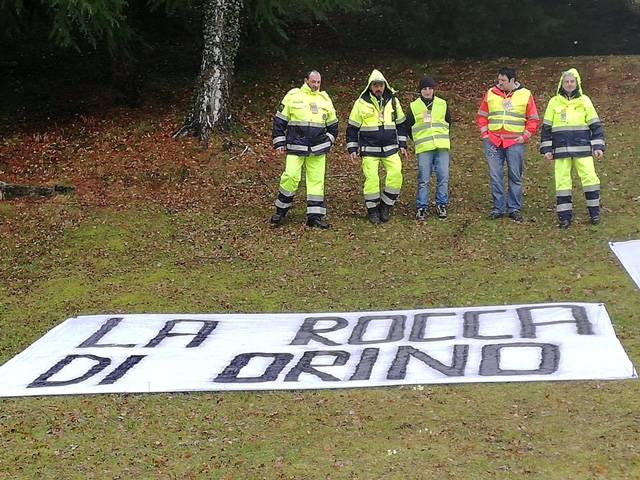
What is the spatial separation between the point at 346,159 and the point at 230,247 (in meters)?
4.14

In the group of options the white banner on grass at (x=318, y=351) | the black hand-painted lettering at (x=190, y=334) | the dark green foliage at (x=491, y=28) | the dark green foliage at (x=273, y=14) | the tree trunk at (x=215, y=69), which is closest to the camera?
the white banner on grass at (x=318, y=351)

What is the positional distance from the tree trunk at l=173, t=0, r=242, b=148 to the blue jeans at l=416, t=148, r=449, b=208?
464 cm

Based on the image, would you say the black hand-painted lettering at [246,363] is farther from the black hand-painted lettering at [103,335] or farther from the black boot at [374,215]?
the black boot at [374,215]

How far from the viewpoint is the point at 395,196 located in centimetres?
1193

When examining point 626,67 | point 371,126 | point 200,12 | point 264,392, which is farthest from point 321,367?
point 626,67

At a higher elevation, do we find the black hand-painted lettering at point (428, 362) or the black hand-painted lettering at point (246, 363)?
the black hand-painted lettering at point (428, 362)

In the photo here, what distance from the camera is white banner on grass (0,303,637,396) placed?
7.21 meters

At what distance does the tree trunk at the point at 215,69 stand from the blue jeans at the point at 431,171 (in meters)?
4.64

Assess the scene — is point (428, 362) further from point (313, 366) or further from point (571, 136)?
point (571, 136)

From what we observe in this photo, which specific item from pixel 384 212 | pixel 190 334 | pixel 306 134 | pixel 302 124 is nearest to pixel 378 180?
pixel 384 212

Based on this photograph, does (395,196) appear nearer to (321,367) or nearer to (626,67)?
(321,367)

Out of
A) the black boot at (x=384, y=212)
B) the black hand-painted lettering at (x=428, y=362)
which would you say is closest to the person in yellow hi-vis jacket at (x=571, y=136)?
the black boot at (x=384, y=212)

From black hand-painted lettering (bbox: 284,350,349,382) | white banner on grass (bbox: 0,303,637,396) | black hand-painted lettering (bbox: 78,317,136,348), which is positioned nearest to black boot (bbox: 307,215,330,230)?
white banner on grass (bbox: 0,303,637,396)

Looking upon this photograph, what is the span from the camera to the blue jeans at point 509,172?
11.5 m
